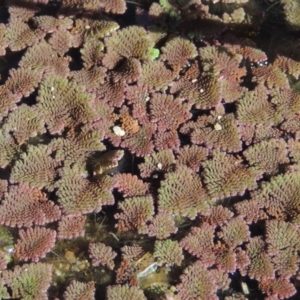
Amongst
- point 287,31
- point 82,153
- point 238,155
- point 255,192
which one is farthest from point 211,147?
point 287,31

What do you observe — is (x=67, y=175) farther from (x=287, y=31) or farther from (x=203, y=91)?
(x=287, y=31)

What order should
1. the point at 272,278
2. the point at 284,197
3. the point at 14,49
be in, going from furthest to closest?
the point at 14,49 < the point at 284,197 < the point at 272,278

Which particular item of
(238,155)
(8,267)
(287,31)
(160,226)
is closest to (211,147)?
(238,155)

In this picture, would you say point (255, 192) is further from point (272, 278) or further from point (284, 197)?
point (272, 278)

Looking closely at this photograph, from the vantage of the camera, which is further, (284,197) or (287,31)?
(287,31)

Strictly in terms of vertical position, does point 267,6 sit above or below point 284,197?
above

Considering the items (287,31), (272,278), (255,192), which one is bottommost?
(272,278)

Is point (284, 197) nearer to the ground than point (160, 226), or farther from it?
farther from it

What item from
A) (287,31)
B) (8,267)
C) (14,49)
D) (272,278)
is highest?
(287,31)

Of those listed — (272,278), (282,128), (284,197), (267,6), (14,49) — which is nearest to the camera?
(272,278)
